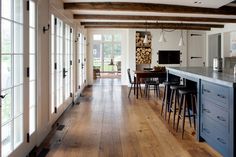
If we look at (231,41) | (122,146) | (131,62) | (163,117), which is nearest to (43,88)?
(122,146)

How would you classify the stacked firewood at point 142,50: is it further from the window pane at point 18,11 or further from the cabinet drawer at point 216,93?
the window pane at point 18,11

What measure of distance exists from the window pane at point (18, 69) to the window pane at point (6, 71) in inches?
6.2

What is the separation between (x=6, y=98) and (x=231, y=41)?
9735 mm

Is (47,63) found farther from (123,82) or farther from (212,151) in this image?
(123,82)

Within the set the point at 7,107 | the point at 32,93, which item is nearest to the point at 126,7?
the point at 32,93

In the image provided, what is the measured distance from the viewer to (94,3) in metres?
6.71

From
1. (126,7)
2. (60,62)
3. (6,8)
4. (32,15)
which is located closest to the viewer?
(6,8)

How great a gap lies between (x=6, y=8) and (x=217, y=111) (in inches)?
106

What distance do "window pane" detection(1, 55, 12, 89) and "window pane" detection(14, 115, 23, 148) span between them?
0.49 metres

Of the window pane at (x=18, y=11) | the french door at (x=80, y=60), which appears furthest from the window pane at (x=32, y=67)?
the french door at (x=80, y=60)

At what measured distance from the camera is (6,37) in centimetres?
294

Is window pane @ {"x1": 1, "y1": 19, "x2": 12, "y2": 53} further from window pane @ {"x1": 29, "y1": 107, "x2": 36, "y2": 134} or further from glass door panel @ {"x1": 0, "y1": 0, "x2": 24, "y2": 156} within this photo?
window pane @ {"x1": 29, "y1": 107, "x2": 36, "y2": 134}

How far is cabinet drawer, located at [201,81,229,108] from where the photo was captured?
3270mm

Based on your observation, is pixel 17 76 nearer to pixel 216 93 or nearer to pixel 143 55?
pixel 216 93
